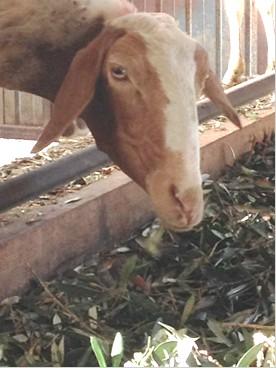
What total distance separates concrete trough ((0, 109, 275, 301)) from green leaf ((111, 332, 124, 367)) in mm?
96

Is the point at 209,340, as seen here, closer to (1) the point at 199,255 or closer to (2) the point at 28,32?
(1) the point at 199,255

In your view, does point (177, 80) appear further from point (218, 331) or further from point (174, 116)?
point (218, 331)

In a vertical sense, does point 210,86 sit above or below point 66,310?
above

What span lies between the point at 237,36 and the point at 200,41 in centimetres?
6

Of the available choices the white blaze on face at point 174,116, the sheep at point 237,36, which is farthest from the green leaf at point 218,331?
the sheep at point 237,36

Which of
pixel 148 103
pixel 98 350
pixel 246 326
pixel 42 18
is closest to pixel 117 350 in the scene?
pixel 98 350

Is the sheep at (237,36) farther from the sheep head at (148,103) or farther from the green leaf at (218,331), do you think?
the green leaf at (218,331)

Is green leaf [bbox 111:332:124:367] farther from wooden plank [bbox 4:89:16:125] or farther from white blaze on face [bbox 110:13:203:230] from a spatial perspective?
wooden plank [bbox 4:89:16:125]

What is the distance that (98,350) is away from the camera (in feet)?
3.98

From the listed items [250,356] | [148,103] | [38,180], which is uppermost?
[148,103]

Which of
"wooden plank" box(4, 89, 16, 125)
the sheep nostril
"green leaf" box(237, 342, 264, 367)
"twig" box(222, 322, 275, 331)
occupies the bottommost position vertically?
"green leaf" box(237, 342, 264, 367)

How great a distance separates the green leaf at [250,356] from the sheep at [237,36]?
0.25 m

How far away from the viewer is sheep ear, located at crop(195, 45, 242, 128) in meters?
1.22

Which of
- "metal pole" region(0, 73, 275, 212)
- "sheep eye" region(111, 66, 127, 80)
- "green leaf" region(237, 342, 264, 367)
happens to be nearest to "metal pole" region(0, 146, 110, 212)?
"metal pole" region(0, 73, 275, 212)
